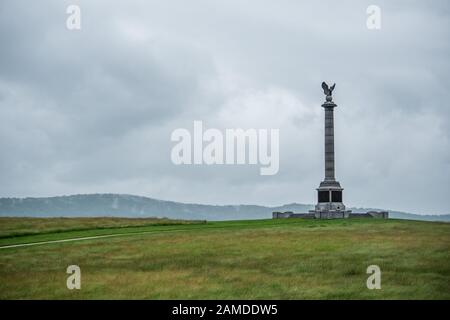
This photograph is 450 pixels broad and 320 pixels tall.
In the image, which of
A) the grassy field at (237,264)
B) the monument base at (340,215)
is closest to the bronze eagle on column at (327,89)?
the monument base at (340,215)

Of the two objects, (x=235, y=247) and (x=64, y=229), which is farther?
(x=64, y=229)

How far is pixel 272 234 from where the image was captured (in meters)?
46.3

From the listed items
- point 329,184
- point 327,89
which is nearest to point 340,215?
point 329,184

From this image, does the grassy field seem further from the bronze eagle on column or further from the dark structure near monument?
the bronze eagle on column

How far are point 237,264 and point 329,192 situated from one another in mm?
39660

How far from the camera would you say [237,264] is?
106 feet

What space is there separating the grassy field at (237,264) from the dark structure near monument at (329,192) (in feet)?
65.3

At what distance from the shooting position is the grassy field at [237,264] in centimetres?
2541

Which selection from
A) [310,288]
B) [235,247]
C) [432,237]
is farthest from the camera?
[432,237]

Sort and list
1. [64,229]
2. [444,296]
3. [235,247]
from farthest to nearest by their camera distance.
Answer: [64,229]
[235,247]
[444,296]

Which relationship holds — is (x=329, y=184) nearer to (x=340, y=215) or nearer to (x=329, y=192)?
(x=329, y=192)
